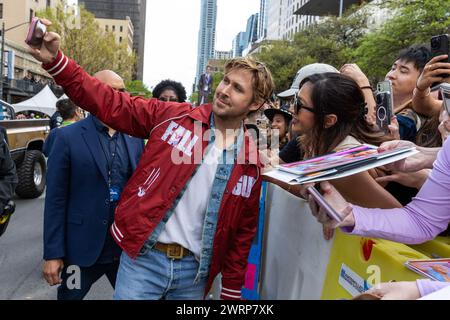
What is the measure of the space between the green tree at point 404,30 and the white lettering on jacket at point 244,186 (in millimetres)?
18169

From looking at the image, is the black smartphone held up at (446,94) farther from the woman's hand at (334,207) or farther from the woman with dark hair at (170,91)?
the woman with dark hair at (170,91)

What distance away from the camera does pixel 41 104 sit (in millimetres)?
23141

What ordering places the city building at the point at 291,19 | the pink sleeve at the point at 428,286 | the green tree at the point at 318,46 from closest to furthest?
1. the pink sleeve at the point at 428,286
2. the green tree at the point at 318,46
3. the city building at the point at 291,19

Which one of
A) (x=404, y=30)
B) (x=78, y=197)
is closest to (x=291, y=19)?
(x=404, y=30)

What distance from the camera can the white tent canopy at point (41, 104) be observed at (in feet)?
68.6

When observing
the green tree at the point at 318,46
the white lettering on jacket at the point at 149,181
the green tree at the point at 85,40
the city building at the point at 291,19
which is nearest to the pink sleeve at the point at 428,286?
the white lettering on jacket at the point at 149,181

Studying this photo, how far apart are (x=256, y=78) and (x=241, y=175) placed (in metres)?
0.55

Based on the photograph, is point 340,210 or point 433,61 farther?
point 433,61

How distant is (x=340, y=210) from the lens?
1.61 metres
